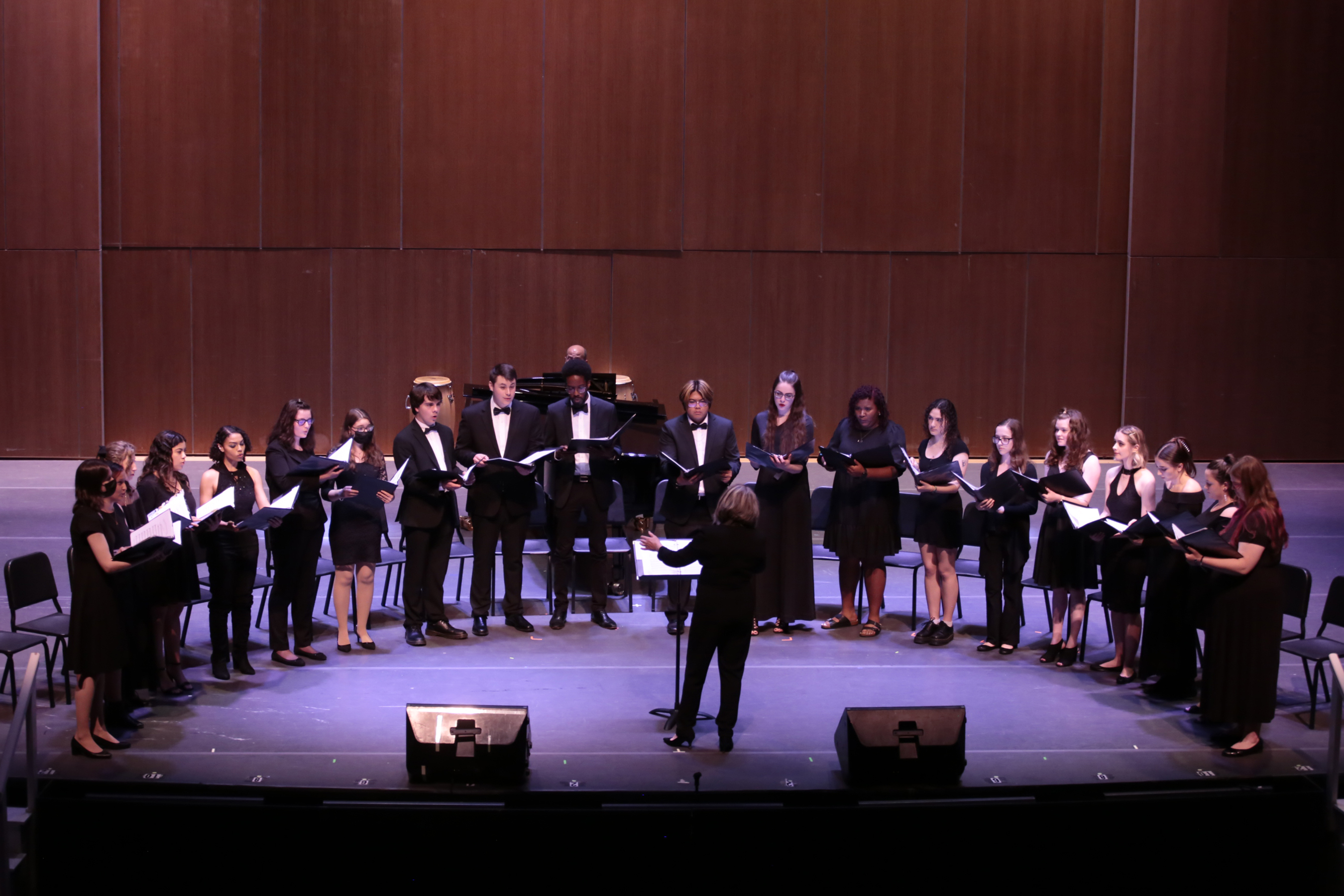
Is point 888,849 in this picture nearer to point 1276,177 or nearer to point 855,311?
point 855,311

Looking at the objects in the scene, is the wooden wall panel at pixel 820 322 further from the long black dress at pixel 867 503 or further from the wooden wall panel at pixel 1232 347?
the long black dress at pixel 867 503

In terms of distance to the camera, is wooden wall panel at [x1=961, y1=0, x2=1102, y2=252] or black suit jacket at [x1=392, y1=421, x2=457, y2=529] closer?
black suit jacket at [x1=392, y1=421, x2=457, y2=529]

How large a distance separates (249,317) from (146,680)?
265 inches

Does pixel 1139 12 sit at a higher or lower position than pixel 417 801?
higher

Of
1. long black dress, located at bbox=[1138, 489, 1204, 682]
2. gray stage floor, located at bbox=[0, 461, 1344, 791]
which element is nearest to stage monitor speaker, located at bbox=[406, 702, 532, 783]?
gray stage floor, located at bbox=[0, 461, 1344, 791]

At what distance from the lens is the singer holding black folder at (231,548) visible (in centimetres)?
530

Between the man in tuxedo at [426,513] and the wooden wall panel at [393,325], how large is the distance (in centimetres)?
493

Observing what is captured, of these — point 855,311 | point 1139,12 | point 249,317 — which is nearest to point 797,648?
point 855,311

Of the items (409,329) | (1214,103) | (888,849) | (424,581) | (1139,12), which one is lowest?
(888,849)

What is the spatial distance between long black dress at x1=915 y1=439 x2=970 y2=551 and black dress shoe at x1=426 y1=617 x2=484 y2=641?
2471mm

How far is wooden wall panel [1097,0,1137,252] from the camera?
10922mm

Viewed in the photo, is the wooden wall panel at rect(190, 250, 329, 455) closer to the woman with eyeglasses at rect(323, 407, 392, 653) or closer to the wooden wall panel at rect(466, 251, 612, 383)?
the wooden wall panel at rect(466, 251, 612, 383)

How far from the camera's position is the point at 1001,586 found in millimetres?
6094

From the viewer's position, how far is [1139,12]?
1084 centimetres
